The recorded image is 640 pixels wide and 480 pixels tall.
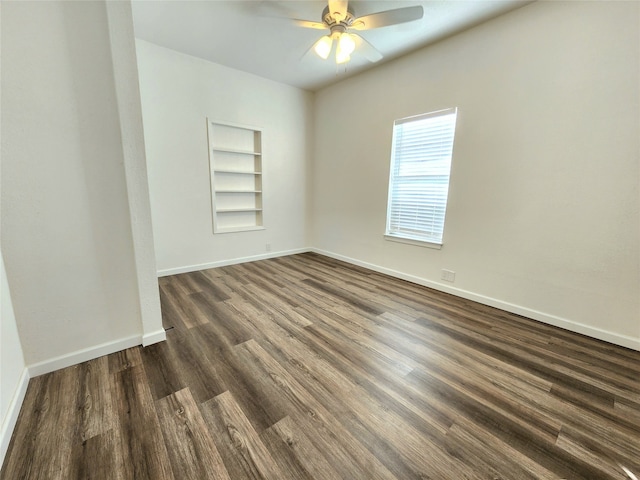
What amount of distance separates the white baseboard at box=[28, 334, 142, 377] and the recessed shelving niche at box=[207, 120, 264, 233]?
6.98 ft

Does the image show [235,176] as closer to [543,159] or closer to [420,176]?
[420,176]

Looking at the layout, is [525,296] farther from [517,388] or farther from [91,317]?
[91,317]

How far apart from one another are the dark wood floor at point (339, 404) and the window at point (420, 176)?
1270 millimetres

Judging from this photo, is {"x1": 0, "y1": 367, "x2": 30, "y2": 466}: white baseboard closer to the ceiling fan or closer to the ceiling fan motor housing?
the ceiling fan

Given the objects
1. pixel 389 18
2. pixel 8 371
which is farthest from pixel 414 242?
pixel 8 371

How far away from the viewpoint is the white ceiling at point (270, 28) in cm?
229

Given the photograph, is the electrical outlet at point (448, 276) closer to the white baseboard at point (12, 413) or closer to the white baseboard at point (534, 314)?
the white baseboard at point (534, 314)

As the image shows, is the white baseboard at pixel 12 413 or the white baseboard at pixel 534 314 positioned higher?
the white baseboard at pixel 534 314

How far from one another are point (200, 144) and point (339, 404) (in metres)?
3.55

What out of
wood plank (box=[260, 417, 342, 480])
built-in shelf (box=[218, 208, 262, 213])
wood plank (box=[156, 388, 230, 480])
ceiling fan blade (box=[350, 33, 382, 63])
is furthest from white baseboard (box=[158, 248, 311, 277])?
ceiling fan blade (box=[350, 33, 382, 63])

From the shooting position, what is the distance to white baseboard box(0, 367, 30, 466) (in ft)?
3.75

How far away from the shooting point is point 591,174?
6.82ft

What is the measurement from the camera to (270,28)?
263 cm

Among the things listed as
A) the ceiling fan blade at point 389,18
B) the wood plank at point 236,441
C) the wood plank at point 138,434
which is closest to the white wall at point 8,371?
the wood plank at point 138,434
